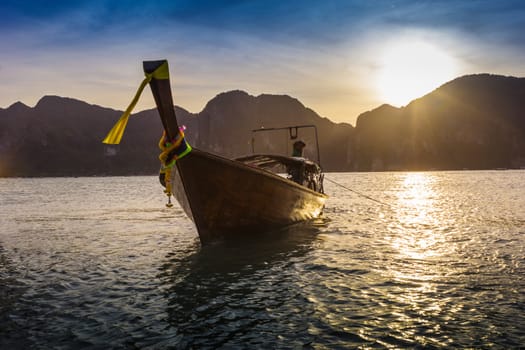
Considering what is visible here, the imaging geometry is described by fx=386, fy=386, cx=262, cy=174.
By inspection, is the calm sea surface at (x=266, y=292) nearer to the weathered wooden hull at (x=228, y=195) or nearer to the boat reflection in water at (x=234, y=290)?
the boat reflection in water at (x=234, y=290)

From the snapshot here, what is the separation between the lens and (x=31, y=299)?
301 inches

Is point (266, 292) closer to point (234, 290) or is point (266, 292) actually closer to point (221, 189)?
point (234, 290)

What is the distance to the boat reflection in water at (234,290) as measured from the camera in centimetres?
Answer: 612

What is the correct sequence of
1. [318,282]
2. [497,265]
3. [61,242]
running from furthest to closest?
[61,242] → [497,265] → [318,282]

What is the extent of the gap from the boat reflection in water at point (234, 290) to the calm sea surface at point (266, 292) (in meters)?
0.03

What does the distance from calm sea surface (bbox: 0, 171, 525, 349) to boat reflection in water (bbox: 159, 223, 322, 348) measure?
3cm

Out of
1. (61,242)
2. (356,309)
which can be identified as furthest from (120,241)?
(356,309)

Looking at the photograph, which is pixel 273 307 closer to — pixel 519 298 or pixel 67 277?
pixel 519 298

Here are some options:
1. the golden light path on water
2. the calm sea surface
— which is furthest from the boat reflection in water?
the golden light path on water

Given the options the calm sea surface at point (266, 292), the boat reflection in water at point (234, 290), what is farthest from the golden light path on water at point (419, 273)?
the boat reflection in water at point (234, 290)

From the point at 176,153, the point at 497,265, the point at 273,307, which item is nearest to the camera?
the point at 273,307

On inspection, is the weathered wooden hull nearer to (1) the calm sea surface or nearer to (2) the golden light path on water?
(1) the calm sea surface

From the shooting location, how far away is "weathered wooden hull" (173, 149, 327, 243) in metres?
12.1

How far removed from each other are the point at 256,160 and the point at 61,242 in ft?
31.3
